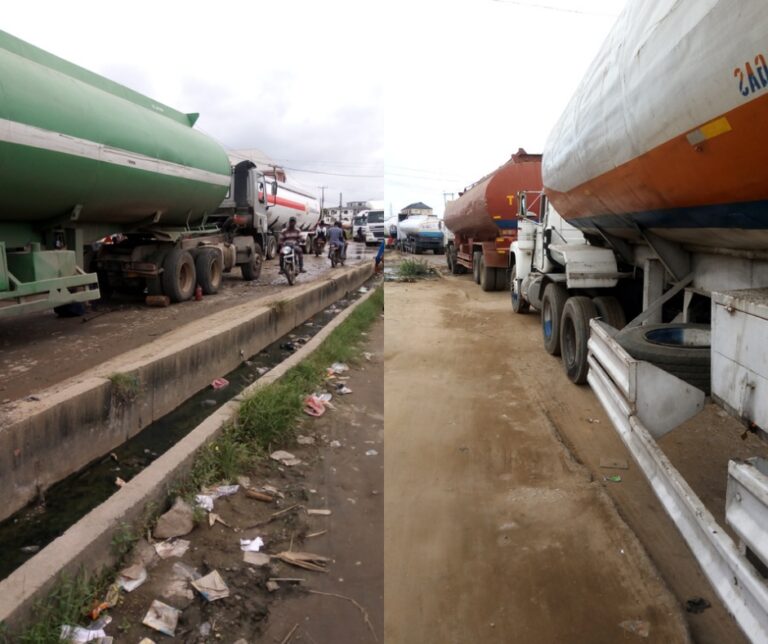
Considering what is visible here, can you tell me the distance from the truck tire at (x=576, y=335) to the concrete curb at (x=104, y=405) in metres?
3.61

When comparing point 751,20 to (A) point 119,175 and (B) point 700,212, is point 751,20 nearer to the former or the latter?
(B) point 700,212

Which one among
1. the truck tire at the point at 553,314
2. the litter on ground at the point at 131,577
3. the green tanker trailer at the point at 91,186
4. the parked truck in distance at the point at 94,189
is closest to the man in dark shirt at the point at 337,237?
the parked truck in distance at the point at 94,189

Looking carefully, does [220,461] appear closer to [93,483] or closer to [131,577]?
[93,483]

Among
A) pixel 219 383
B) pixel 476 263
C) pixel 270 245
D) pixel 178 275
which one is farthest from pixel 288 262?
pixel 219 383

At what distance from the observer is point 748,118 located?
87.0 inches

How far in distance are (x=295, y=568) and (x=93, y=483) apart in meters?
1.94

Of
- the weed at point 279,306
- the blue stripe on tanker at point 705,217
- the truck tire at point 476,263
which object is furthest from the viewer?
the truck tire at point 476,263

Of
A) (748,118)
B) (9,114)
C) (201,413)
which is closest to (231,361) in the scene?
(201,413)

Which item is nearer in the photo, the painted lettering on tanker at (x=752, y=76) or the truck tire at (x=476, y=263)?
the painted lettering on tanker at (x=752, y=76)

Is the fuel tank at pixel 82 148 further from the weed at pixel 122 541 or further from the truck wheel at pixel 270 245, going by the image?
the truck wheel at pixel 270 245

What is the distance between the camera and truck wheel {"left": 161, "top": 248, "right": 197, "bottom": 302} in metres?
10.0

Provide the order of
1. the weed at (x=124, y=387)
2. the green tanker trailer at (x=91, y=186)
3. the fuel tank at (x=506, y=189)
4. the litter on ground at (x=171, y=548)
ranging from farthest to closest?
the fuel tank at (x=506, y=189) < the green tanker trailer at (x=91, y=186) < the weed at (x=124, y=387) < the litter on ground at (x=171, y=548)

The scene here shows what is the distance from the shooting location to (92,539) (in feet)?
8.85

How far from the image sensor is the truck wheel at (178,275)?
10.0 meters
